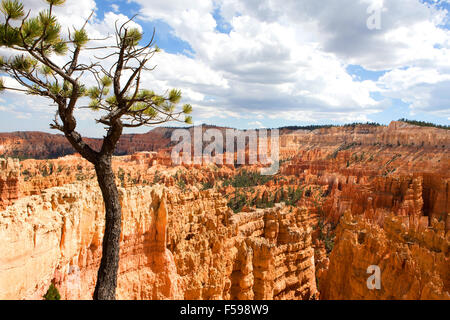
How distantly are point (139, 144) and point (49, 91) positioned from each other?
10626cm

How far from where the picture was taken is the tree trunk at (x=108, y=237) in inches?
175

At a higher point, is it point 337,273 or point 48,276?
point 48,276

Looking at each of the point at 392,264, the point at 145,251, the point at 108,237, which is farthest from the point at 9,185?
the point at 392,264

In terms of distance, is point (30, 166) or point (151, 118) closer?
point (151, 118)

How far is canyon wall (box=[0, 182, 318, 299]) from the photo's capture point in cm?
514

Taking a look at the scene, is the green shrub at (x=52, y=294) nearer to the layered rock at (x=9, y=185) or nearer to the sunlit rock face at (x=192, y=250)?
the sunlit rock face at (x=192, y=250)

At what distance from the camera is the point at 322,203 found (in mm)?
39469

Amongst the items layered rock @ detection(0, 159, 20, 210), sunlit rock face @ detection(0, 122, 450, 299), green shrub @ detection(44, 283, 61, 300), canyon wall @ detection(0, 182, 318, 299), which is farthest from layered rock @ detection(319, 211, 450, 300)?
layered rock @ detection(0, 159, 20, 210)

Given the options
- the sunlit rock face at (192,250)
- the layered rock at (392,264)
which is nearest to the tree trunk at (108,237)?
the sunlit rock face at (192,250)

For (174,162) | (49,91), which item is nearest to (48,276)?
(49,91)

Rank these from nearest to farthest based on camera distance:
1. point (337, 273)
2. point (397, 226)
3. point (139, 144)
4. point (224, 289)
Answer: point (224, 289)
point (337, 273)
point (397, 226)
point (139, 144)

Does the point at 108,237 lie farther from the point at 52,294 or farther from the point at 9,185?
the point at 9,185

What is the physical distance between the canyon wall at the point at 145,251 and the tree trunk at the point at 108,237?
5.16 feet
